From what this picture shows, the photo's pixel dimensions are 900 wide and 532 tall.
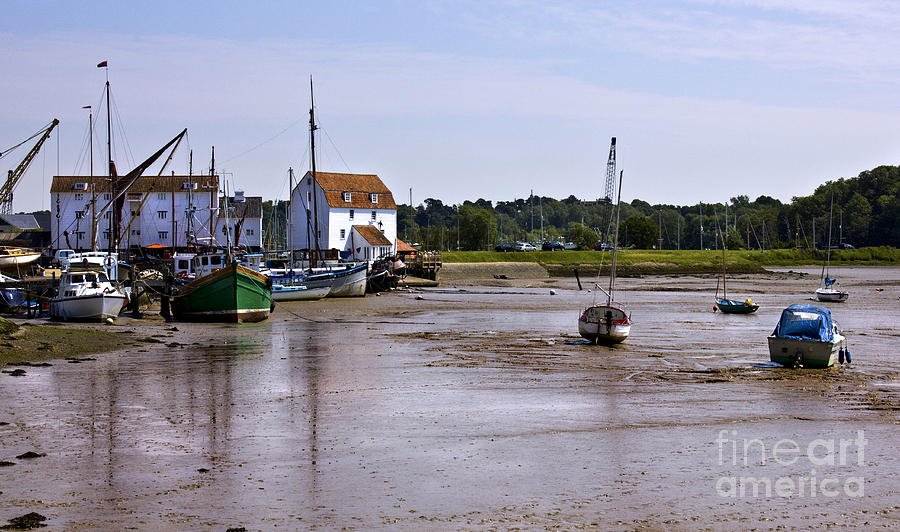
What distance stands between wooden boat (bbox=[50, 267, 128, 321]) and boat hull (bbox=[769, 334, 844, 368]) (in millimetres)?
28074

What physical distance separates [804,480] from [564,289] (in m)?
71.8

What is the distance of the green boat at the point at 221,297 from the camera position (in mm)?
44156

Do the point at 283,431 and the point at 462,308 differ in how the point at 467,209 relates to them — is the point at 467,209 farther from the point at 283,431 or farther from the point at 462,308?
the point at 283,431

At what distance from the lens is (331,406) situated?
2059cm

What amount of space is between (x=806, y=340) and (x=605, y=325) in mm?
7988

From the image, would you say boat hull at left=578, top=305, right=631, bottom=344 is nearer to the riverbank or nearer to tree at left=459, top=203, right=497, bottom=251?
the riverbank

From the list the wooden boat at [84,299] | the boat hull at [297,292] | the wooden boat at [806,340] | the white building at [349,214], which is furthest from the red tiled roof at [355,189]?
the wooden boat at [806,340]

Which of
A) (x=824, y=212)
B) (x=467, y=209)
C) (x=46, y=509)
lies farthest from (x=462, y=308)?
(x=824, y=212)

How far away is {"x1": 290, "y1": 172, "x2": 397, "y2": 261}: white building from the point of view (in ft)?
319

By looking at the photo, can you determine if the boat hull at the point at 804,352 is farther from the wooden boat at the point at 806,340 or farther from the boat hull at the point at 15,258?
the boat hull at the point at 15,258

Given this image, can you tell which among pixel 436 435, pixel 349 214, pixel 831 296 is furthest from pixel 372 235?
pixel 436 435

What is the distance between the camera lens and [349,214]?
99625mm

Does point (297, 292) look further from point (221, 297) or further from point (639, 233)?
point (639, 233)

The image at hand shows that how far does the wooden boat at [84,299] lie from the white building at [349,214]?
49295 mm
